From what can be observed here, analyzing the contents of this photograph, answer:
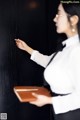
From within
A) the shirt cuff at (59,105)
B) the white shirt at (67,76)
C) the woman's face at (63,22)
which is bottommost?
the shirt cuff at (59,105)

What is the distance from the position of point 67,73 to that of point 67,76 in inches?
0.8

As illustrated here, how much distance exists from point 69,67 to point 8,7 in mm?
1415

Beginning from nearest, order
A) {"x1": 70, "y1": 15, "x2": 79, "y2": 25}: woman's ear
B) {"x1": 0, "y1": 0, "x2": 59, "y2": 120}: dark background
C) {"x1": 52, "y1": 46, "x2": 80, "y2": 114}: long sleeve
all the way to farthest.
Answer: {"x1": 52, "y1": 46, "x2": 80, "y2": 114}: long sleeve < {"x1": 70, "y1": 15, "x2": 79, "y2": 25}: woman's ear < {"x1": 0, "y1": 0, "x2": 59, "y2": 120}: dark background

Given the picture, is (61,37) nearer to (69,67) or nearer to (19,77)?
(69,67)

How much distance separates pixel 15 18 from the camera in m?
3.09

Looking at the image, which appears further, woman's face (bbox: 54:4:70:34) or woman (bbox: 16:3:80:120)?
woman's face (bbox: 54:4:70:34)

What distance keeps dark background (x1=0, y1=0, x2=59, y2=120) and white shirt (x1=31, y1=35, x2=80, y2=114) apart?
1.08 m

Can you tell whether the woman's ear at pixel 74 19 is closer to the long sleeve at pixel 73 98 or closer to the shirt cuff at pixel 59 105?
the long sleeve at pixel 73 98

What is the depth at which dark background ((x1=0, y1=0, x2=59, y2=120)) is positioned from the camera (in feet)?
10.1

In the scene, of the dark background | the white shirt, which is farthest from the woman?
the dark background

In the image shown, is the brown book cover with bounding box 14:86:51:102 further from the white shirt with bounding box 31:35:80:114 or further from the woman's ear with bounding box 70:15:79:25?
the woman's ear with bounding box 70:15:79:25

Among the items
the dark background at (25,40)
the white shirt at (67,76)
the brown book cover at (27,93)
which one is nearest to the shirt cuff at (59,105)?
the white shirt at (67,76)

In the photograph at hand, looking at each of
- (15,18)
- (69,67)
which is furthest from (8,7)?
(69,67)

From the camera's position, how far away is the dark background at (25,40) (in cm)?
309
